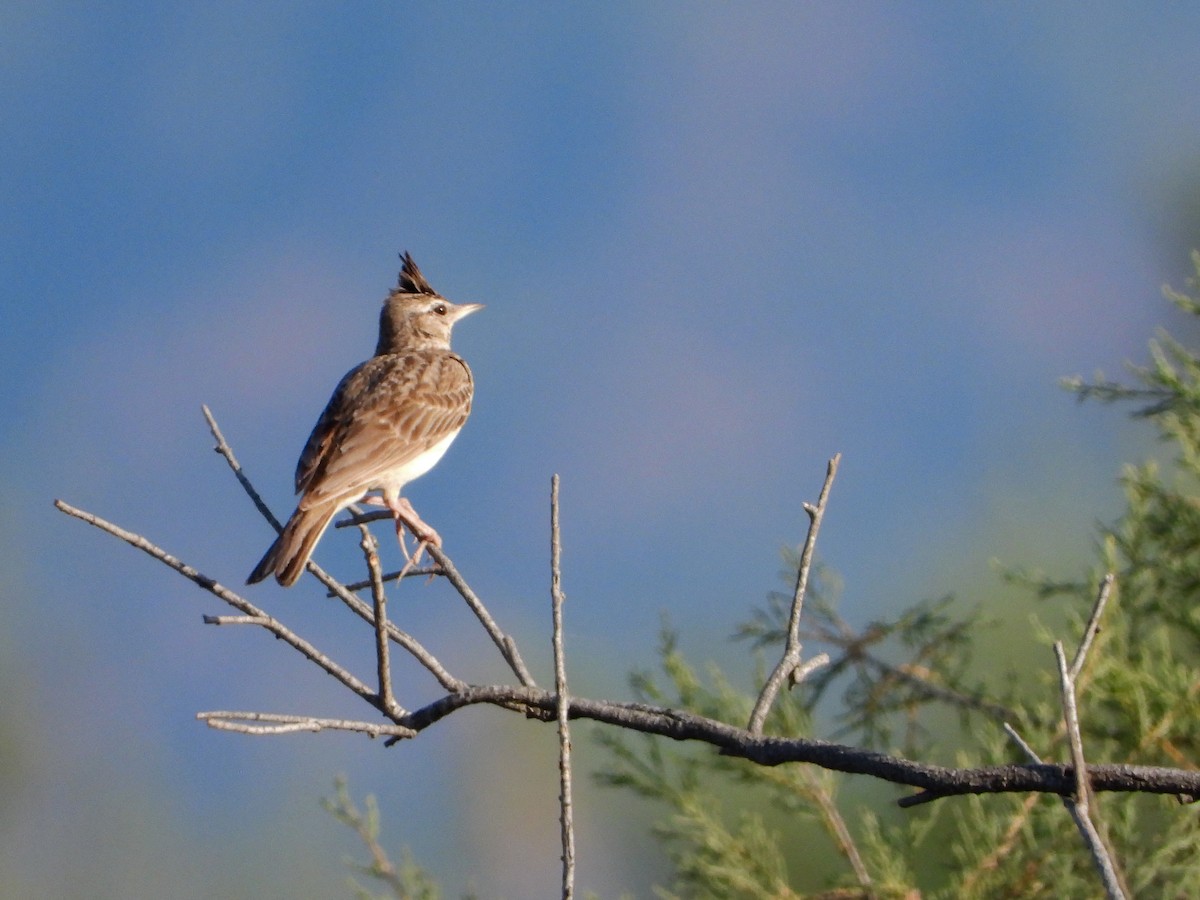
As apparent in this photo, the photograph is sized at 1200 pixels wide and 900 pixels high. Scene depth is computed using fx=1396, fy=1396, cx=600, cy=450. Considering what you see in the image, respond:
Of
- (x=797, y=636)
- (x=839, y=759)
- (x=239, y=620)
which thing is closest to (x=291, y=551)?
(x=239, y=620)

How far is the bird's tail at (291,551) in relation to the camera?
15.1ft

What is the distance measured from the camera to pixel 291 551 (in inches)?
185

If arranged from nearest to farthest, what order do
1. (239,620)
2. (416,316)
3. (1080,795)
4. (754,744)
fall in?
(1080,795) < (754,744) < (239,620) < (416,316)

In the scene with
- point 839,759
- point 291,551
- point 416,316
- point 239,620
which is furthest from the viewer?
point 416,316

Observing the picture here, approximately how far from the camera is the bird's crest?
8438mm

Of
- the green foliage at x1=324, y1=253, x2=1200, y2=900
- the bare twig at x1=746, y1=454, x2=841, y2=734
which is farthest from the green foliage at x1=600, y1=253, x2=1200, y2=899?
the bare twig at x1=746, y1=454, x2=841, y2=734

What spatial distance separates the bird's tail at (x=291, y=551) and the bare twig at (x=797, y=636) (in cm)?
207

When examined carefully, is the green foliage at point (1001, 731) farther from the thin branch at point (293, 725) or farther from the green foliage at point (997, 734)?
the thin branch at point (293, 725)

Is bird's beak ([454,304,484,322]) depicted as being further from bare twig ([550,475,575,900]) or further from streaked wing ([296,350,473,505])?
bare twig ([550,475,575,900])

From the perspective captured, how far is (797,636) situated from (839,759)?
44 cm

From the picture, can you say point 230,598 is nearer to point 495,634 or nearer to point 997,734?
point 495,634

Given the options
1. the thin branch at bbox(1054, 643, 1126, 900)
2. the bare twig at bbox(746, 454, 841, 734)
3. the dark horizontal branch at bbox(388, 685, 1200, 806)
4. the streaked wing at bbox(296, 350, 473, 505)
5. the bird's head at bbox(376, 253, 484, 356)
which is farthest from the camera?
the bird's head at bbox(376, 253, 484, 356)

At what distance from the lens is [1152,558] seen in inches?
248

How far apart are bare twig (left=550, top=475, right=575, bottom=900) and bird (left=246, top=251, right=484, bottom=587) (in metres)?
2.22
